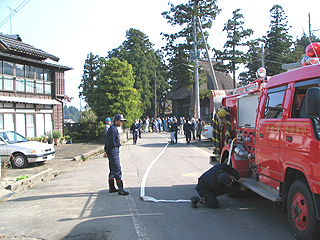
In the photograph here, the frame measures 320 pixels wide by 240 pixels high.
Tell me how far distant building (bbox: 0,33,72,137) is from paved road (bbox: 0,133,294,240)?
43.3ft

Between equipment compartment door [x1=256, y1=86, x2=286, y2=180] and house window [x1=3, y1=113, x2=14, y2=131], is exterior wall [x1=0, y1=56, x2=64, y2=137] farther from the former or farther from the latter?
equipment compartment door [x1=256, y1=86, x2=286, y2=180]

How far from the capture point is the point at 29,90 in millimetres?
21938

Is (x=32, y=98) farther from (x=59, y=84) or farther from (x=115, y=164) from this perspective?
(x=115, y=164)

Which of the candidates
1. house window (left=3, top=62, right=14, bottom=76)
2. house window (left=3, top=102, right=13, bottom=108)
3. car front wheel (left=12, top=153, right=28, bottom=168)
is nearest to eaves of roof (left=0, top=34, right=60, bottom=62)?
house window (left=3, top=62, right=14, bottom=76)

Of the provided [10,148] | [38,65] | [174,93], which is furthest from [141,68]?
[10,148]

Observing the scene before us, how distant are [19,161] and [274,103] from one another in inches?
411

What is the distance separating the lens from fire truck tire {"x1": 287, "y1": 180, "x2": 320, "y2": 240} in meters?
4.05

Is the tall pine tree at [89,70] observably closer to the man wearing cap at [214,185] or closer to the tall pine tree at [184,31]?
the tall pine tree at [184,31]

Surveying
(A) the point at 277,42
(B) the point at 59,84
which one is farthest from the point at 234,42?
(B) the point at 59,84

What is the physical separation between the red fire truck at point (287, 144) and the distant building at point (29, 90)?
16653 mm

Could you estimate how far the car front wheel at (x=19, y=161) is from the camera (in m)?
12.0

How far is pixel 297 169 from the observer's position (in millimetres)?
4301

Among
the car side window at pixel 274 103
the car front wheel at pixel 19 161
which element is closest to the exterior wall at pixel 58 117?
the car front wheel at pixel 19 161

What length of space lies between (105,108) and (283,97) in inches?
834
